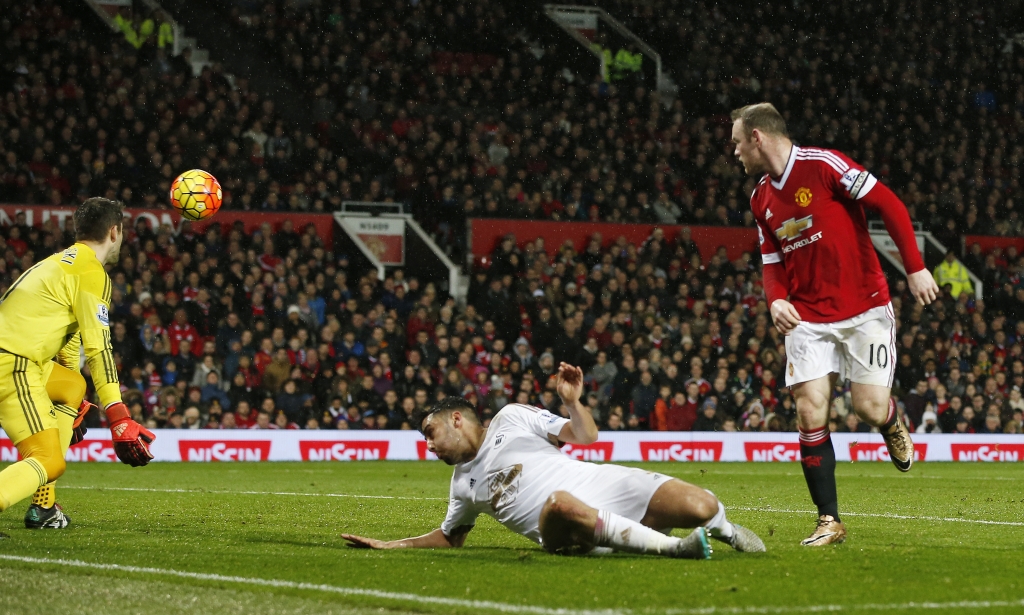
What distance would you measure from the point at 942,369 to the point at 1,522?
1895cm

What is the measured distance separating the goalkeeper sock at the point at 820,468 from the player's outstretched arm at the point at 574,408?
183 cm

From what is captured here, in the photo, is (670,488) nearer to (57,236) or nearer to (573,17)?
(57,236)

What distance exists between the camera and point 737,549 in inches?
266

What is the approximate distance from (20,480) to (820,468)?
175 inches

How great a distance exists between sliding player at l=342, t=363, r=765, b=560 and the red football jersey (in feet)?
Result: 5.53

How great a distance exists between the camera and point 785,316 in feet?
25.0

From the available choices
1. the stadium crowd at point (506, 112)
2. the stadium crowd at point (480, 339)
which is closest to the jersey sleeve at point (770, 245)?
the stadium crowd at point (480, 339)

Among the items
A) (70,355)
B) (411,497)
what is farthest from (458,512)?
(411,497)

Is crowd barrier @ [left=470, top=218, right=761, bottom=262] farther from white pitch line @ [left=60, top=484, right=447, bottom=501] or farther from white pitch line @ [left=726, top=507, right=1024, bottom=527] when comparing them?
white pitch line @ [left=726, top=507, right=1024, bottom=527]

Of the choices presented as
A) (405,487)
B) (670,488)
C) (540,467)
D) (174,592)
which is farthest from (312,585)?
(405,487)

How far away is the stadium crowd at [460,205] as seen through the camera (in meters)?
20.7

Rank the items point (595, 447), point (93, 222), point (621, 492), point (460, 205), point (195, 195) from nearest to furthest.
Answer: point (621, 492)
point (93, 222)
point (195, 195)
point (595, 447)
point (460, 205)

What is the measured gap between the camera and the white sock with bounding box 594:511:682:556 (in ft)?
20.6

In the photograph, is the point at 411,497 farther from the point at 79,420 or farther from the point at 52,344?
the point at 52,344
